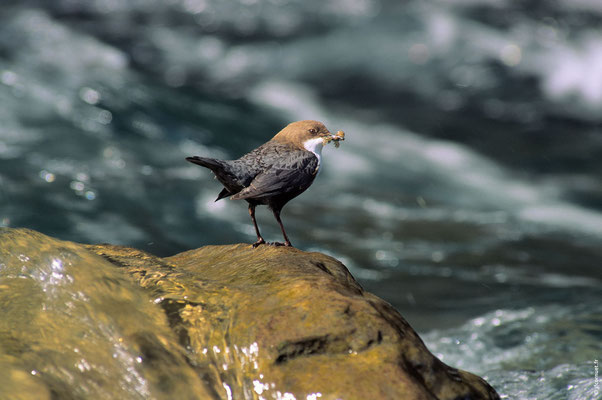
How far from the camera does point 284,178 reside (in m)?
3.84

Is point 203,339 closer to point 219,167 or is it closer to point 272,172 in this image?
point 219,167

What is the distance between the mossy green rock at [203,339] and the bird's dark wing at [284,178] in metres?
0.63

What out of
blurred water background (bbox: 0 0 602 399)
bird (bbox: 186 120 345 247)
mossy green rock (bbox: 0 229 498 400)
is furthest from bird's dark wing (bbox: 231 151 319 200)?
blurred water background (bbox: 0 0 602 399)

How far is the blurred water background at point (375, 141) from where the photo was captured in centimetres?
729

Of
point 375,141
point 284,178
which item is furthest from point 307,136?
point 375,141

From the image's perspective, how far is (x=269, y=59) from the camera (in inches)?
550

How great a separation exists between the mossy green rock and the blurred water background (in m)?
1.96

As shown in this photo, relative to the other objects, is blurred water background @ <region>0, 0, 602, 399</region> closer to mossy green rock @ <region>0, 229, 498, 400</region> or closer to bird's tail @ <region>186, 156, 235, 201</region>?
mossy green rock @ <region>0, 229, 498, 400</region>

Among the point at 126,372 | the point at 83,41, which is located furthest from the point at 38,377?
the point at 83,41

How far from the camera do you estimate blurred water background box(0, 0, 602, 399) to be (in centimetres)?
729

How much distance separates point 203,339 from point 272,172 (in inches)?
48.8

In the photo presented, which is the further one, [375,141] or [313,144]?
[375,141]

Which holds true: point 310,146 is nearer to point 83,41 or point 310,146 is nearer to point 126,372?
point 126,372

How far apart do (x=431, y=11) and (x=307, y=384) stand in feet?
42.7
